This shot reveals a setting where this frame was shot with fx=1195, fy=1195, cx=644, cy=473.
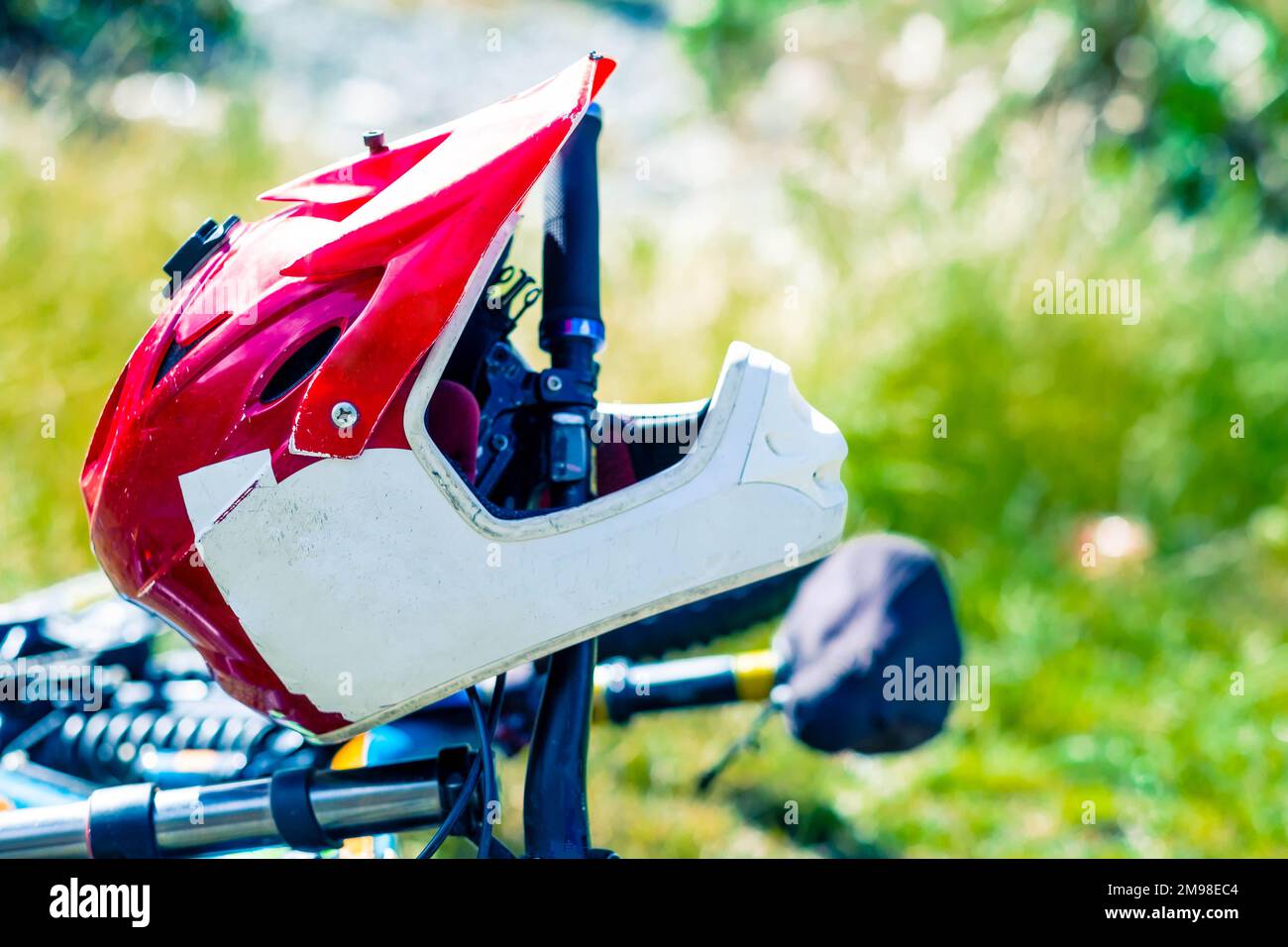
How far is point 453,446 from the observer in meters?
1.74

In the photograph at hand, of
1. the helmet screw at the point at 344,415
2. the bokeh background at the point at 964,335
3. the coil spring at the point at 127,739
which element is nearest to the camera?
the helmet screw at the point at 344,415

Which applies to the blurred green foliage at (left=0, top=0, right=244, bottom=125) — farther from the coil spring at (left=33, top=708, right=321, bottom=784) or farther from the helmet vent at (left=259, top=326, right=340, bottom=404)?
the helmet vent at (left=259, top=326, right=340, bottom=404)

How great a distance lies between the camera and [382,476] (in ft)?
5.18

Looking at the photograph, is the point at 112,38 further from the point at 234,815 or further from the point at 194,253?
the point at 234,815

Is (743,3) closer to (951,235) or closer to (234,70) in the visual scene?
(234,70)

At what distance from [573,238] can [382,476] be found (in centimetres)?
49

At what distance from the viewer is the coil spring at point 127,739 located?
251cm

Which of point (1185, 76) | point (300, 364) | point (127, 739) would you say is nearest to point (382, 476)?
Answer: point (300, 364)

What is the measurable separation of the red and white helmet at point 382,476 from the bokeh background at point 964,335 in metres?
1.42

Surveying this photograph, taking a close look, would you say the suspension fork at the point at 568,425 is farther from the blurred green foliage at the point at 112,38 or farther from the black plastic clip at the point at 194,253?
the blurred green foliage at the point at 112,38

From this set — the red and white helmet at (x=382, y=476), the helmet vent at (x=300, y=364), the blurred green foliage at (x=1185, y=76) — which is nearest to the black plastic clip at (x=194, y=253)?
the red and white helmet at (x=382, y=476)

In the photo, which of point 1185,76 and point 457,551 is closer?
point 457,551
